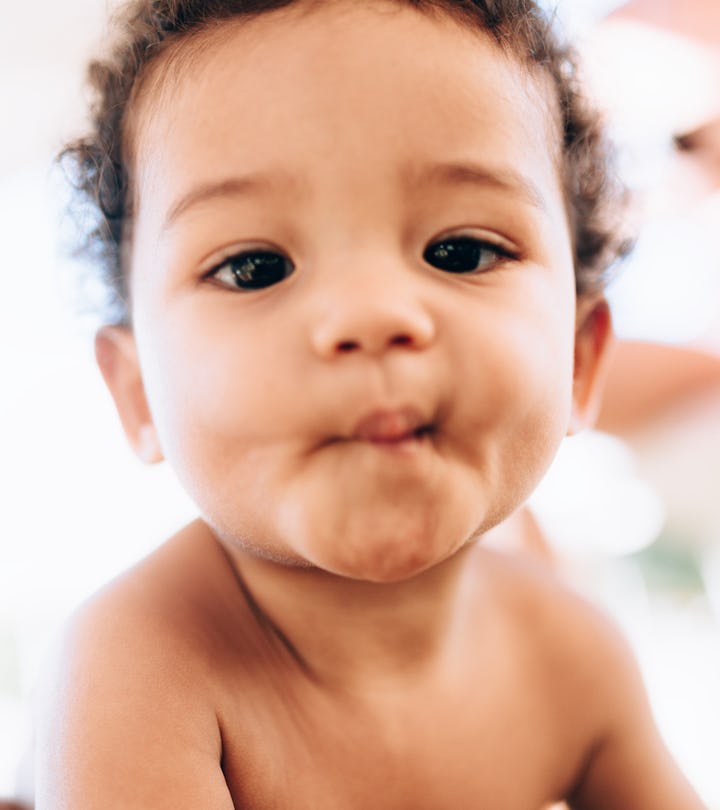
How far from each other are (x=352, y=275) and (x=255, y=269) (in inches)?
3.6

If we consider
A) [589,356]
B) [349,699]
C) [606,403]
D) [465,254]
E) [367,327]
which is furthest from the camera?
[606,403]

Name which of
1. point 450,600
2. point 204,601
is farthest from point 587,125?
point 204,601

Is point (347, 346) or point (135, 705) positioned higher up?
point (347, 346)

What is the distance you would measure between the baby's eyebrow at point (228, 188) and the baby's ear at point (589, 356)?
1.27 feet

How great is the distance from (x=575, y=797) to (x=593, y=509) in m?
0.52

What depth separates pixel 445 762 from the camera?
749mm

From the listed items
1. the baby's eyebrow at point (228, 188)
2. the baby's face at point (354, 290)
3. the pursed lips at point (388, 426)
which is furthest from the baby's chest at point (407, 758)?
the baby's eyebrow at point (228, 188)

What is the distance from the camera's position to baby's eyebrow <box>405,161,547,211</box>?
0.58 m

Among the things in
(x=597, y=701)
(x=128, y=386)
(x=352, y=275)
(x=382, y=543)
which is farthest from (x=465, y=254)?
(x=597, y=701)

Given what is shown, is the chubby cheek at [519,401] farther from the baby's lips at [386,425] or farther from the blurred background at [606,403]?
the blurred background at [606,403]

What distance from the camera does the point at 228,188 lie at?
23.5 inches

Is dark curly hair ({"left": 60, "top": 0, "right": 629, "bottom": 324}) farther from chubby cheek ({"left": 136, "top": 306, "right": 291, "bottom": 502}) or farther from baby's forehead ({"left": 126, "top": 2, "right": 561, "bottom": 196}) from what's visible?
chubby cheek ({"left": 136, "top": 306, "right": 291, "bottom": 502})

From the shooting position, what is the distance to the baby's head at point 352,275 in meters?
0.54

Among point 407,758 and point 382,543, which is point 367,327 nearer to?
point 382,543
